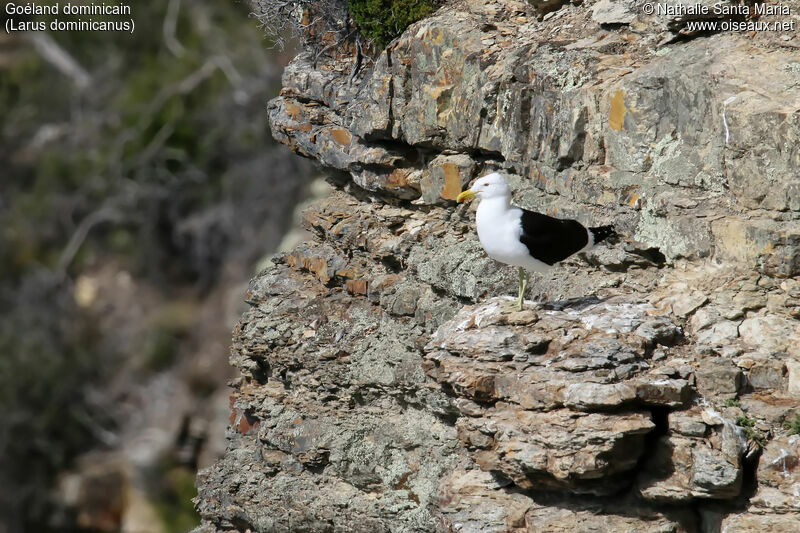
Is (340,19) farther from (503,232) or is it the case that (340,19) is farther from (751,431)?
(751,431)

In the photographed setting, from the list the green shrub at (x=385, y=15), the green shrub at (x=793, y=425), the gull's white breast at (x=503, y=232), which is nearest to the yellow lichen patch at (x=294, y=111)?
the green shrub at (x=385, y=15)

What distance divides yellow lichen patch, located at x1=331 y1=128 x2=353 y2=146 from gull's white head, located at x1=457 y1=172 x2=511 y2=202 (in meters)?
2.82

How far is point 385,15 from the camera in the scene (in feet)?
26.4

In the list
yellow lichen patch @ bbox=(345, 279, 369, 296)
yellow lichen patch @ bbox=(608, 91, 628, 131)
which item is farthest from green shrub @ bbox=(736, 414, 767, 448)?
yellow lichen patch @ bbox=(345, 279, 369, 296)

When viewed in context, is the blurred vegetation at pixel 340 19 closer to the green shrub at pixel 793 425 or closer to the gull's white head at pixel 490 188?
the gull's white head at pixel 490 188

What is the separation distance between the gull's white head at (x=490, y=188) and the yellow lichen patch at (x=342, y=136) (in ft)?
9.24

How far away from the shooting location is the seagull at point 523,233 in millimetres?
5543

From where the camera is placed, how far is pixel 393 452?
709cm

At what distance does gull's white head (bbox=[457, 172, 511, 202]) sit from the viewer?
18.7ft

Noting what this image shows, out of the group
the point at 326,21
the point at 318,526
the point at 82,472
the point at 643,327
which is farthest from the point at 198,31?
the point at 643,327

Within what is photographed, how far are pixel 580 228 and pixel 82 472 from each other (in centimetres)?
2136

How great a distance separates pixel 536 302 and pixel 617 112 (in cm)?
129

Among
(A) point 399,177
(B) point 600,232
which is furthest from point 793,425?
(A) point 399,177

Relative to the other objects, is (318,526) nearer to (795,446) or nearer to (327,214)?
(327,214)
